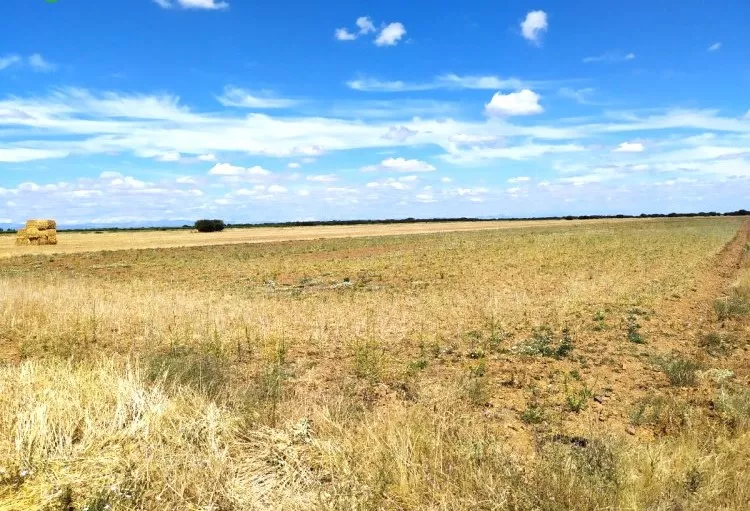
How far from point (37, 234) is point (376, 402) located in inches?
2672

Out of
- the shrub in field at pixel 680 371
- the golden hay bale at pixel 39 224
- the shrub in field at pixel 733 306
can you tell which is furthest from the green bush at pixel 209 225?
the shrub in field at pixel 680 371

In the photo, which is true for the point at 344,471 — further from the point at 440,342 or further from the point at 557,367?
the point at 440,342

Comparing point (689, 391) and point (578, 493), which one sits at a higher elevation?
point (578, 493)

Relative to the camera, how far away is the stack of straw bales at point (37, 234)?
→ 2403 inches

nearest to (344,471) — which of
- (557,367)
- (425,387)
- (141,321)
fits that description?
(425,387)

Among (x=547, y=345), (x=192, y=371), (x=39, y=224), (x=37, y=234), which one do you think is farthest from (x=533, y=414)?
(x=39, y=224)

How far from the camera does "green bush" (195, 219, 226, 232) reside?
4390 inches

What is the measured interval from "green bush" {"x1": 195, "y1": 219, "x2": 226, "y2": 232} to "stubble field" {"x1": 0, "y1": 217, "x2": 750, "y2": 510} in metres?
97.1

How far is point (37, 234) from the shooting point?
61656 millimetres

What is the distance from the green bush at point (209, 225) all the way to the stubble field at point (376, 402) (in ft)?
319

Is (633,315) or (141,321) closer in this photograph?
(141,321)

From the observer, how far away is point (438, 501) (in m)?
4.66

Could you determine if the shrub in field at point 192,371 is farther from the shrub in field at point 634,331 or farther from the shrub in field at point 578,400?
the shrub in field at point 634,331

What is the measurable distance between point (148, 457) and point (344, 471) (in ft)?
6.68
